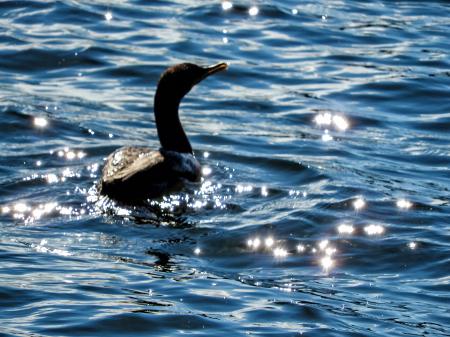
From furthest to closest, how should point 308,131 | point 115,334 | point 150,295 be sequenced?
point 308,131
point 150,295
point 115,334

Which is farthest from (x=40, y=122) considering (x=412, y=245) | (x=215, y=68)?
(x=412, y=245)

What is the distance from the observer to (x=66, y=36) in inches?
666

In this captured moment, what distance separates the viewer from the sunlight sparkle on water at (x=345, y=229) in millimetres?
10383

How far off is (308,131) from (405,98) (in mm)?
1765

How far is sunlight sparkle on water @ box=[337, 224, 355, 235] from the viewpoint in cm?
1038

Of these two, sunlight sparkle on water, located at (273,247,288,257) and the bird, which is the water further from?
the bird

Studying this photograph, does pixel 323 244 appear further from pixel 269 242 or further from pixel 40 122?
pixel 40 122

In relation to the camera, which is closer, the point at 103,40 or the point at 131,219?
the point at 131,219

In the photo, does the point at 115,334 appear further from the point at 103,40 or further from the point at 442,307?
the point at 103,40

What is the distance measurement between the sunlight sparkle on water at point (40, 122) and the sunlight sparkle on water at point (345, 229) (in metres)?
3.99

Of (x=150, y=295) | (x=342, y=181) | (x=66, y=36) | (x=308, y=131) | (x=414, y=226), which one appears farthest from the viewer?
(x=66, y=36)

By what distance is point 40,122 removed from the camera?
13.4 metres

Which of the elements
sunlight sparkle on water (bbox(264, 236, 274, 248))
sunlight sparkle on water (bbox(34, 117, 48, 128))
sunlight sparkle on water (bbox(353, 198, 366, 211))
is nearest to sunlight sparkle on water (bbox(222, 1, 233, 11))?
sunlight sparkle on water (bbox(34, 117, 48, 128))

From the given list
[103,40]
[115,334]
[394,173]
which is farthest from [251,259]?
[103,40]
